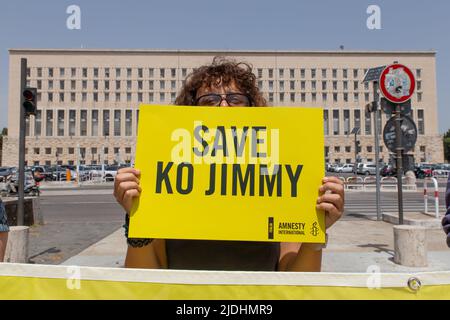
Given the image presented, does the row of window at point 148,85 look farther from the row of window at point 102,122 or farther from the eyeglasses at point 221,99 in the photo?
the eyeglasses at point 221,99

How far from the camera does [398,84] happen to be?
5.54 metres

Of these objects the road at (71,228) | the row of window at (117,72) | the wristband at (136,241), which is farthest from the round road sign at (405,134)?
the row of window at (117,72)

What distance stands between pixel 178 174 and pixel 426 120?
92606 millimetres

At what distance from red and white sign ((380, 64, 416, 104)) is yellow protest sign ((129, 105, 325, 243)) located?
4.52 metres

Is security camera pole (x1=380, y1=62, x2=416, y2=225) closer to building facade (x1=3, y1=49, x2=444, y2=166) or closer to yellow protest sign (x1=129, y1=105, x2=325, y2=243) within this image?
yellow protest sign (x1=129, y1=105, x2=325, y2=243)

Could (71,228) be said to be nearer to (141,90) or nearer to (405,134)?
(405,134)

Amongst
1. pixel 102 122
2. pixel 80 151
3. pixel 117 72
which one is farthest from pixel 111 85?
pixel 80 151

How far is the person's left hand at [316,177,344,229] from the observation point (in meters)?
1.55

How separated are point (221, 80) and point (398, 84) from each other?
4598mm

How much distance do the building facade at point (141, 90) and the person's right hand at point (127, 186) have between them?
79.2 m

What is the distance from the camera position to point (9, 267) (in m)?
1.38

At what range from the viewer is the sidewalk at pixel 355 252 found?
543 centimetres
